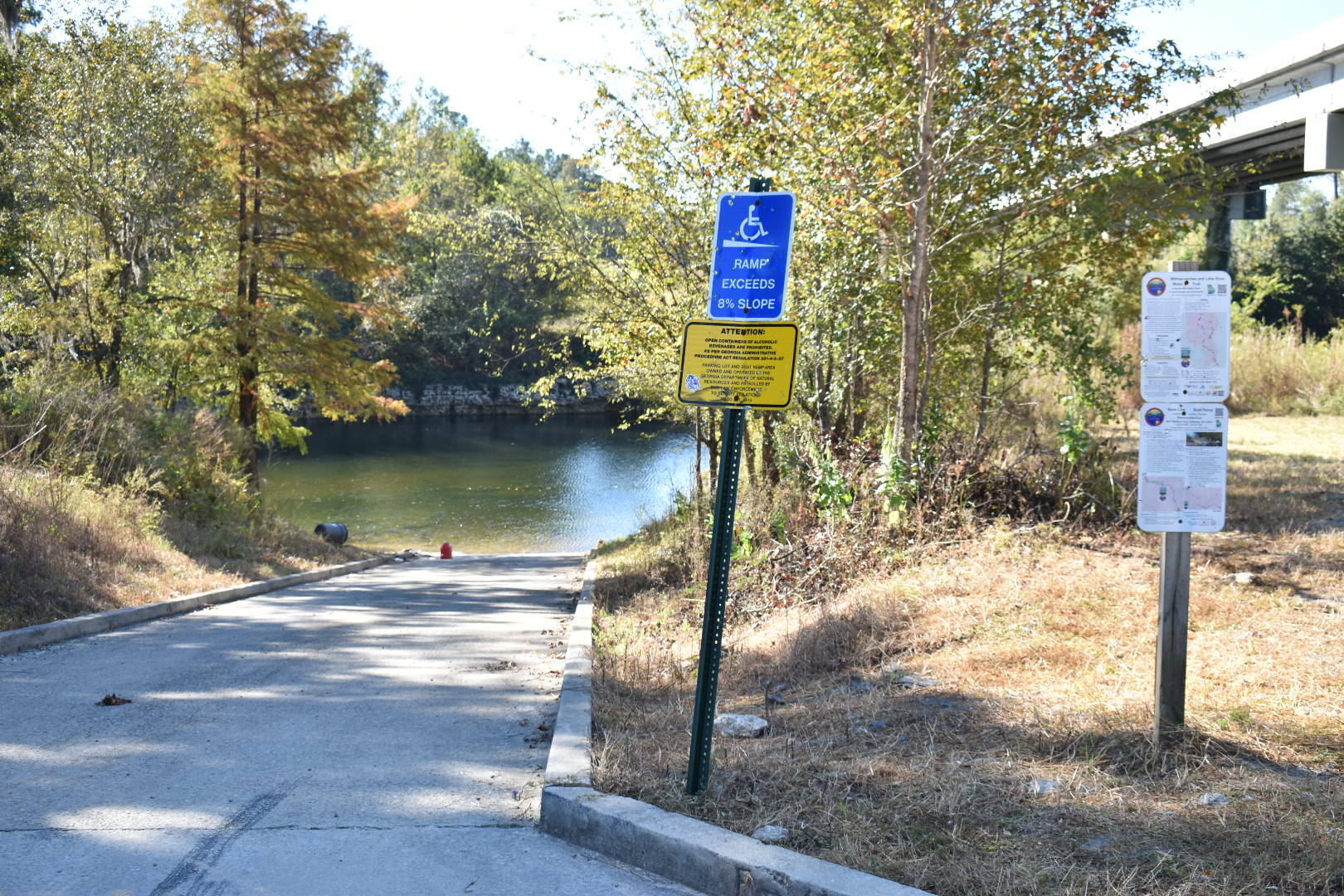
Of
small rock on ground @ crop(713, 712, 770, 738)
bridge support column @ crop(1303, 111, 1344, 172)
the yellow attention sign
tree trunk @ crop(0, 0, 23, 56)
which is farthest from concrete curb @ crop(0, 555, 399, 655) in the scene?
bridge support column @ crop(1303, 111, 1344, 172)

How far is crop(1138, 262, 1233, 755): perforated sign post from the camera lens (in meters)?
4.57

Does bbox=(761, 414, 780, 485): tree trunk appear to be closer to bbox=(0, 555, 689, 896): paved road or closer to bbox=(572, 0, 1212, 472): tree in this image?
bbox=(572, 0, 1212, 472): tree

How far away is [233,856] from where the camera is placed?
3.98 m

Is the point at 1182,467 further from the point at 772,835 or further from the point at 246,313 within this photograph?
the point at 246,313

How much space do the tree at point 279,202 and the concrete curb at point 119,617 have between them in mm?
7469

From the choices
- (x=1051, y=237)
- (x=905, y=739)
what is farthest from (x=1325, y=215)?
(x=905, y=739)

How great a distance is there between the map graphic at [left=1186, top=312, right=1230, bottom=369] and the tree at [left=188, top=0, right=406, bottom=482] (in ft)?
60.0

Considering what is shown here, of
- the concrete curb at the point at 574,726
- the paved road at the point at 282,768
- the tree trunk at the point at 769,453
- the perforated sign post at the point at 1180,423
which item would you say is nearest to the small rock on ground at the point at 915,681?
the perforated sign post at the point at 1180,423

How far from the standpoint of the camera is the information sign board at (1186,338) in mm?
4578

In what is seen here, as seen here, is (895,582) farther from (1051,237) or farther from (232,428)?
(232,428)

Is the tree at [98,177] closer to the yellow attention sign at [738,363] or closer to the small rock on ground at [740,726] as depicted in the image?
the small rock on ground at [740,726]

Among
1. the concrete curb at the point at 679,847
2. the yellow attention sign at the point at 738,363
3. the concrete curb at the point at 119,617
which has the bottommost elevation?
the concrete curb at the point at 119,617

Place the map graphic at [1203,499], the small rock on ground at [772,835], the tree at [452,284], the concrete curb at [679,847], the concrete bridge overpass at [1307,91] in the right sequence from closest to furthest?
the concrete curb at [679,847]
the small rock on ground at [772,835]
the map graphic at [1203,499]
the concrete bridge overpass at [1307,91]
the tree at [452,284]

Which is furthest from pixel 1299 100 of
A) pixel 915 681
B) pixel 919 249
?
pixel 915 681
